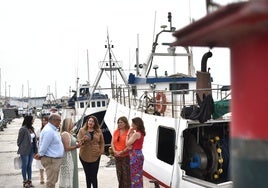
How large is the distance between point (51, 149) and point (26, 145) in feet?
6.75

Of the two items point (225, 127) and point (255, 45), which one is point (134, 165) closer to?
point (225, 127)

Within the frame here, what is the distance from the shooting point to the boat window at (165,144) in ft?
28.3

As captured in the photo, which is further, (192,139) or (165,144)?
(165,144)

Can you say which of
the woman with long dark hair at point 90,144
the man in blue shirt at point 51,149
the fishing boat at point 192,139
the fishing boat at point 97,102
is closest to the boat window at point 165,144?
the fishing boat at point 192,139

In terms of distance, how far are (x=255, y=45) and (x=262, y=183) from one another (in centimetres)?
64

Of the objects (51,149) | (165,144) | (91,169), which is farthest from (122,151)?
(165,144)

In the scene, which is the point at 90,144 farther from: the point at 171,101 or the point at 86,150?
the point at 171,101

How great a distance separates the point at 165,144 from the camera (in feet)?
29.2

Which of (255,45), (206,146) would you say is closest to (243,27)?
(255,45)

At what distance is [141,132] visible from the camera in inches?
257

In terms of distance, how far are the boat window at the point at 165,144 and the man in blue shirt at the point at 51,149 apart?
9.36 ft

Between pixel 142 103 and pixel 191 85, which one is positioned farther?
pixel 191 85

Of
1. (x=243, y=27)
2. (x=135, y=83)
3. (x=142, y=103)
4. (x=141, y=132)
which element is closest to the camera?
(x=243, y=27)

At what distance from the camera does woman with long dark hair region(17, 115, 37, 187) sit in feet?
26.3
